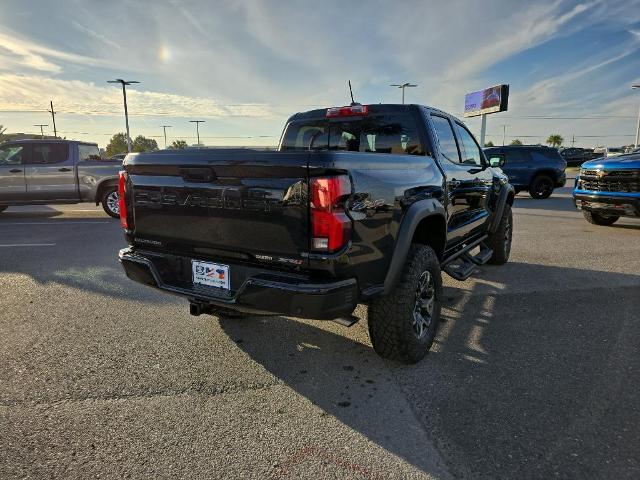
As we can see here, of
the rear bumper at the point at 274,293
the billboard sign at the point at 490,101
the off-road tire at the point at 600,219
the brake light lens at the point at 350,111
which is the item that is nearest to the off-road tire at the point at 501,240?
the brake light lens at the point at 350,111

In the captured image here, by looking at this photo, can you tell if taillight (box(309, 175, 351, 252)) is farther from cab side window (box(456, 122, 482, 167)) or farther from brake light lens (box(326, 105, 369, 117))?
cab side window (box(456, 122, 482, 167))

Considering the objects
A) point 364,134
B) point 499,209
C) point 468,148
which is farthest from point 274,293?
point 499,209

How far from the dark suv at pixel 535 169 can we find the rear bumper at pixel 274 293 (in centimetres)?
1395

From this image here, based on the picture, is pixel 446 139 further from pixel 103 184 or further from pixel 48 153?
pixel 48 153

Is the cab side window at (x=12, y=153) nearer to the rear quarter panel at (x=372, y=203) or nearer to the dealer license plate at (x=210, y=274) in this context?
the dealer license plate at (x=210, y=274)

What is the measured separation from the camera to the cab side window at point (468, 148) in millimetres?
4523

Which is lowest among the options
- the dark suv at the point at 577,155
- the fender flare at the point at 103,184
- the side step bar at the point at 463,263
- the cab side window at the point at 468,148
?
the side step bar at the point at 463,263

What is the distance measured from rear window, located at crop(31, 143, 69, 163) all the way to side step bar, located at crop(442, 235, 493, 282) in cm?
944

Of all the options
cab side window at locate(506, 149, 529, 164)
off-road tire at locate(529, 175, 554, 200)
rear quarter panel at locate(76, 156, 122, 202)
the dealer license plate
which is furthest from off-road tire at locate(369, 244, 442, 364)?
off-road tire at locate(529, 175, 554, 200)

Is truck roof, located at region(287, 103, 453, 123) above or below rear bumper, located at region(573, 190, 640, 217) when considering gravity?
above

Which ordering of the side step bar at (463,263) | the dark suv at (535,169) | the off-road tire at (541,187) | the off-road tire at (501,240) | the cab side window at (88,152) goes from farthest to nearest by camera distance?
the off-road tire at (541,187), the dark suv at (535,169), the cab side window at (88,152), the off-road tire at (501,240), the side step bar at (463,263)

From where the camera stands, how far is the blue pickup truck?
24.9ft

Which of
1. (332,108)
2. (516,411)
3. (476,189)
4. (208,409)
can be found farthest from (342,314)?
(476,189)

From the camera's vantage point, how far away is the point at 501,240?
18.6ft
